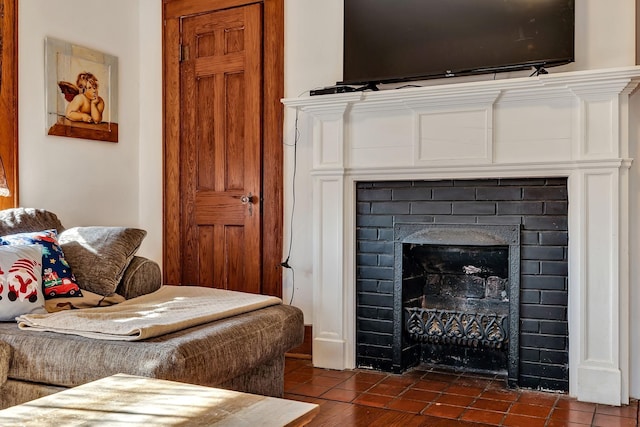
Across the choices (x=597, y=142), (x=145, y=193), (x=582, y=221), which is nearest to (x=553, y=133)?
(x=597, y=142)

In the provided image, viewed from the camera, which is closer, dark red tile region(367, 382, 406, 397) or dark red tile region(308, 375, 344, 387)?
dark red tile region(367, 382, 406, 397)

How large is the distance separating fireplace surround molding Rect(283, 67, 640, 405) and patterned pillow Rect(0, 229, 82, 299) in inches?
52.6

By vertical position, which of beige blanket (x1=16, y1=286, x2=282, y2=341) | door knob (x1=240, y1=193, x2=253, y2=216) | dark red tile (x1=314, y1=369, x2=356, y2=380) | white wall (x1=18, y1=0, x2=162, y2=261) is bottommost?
dark red tile (x1=314, y1=369, x2=356, y2=380)

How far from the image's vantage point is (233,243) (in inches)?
156

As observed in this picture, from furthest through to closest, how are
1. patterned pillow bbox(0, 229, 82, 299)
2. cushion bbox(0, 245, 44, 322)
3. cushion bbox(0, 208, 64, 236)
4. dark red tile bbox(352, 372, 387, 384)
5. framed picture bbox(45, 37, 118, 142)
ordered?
framed picture bbox(45, 37, 118, 142)
dark red tile bbox(352, 372, 387, 384)
cushion bbox(0, 208, 64, 236)
patterned pillow bbox(0, 229, 82, 299)
cushion bbox(0, 245, 44, 322)

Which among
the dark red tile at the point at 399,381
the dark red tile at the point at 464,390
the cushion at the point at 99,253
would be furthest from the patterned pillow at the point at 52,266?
the dark red tile at the point at 464,390

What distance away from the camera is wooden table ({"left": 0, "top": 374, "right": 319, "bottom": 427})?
137 cm

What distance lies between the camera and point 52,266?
105 inches

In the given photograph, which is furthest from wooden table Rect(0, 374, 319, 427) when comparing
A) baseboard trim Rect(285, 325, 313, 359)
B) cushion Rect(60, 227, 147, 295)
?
baseboard trim Rect(285, 325, 313, 359)

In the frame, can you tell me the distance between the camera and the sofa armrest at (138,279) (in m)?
2.92

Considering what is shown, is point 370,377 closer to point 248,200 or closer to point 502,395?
point 502,395

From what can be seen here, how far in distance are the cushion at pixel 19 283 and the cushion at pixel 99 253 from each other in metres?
0.25

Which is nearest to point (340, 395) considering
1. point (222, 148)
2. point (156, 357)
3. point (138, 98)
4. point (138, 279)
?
point (138, 279)

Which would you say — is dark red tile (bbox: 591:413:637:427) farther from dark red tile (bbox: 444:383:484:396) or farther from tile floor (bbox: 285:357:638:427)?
dark red tile (bbox: 444:383:484:396)
